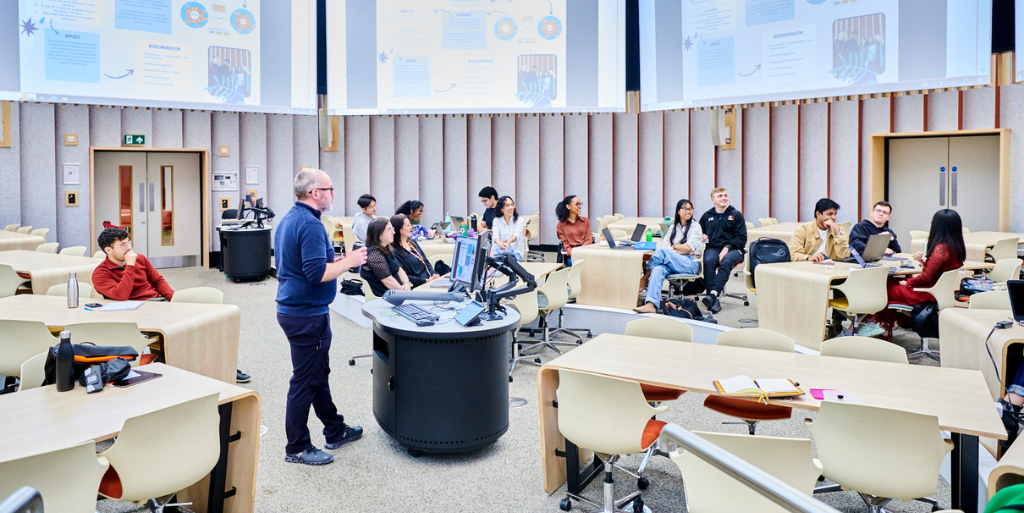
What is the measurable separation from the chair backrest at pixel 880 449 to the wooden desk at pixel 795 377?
11 cm

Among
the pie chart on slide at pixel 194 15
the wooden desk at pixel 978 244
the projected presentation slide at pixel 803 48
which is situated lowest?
the wooden desk at pixel 978 244

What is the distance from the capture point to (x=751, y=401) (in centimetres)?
343

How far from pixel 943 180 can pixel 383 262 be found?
363 inches

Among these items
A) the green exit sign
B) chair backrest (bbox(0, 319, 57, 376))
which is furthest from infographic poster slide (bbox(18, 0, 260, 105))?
chair backrest (bbox(0, 319, 57, 376))

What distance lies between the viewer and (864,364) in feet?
10.7

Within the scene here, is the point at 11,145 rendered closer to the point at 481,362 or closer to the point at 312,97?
the point at 312,97

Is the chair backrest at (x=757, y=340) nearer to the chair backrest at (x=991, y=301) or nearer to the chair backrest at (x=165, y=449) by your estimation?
the chair backrest at (x=991, y=301)

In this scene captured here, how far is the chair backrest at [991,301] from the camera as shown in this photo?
171 inches

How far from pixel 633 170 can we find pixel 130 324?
1020 centimetres

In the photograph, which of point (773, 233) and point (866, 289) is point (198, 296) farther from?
point (773, 233)

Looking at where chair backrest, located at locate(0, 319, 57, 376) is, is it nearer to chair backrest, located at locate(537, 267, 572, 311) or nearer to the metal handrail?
chair backrest, located at locate(537, 267, 572, 311)

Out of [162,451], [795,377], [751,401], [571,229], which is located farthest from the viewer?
[571,229]

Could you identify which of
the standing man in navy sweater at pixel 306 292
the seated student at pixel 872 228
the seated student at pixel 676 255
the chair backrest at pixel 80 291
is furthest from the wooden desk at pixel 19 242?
the seated student at pixel 872 228

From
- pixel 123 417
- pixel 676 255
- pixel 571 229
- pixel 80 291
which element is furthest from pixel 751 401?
pixel 571 229
